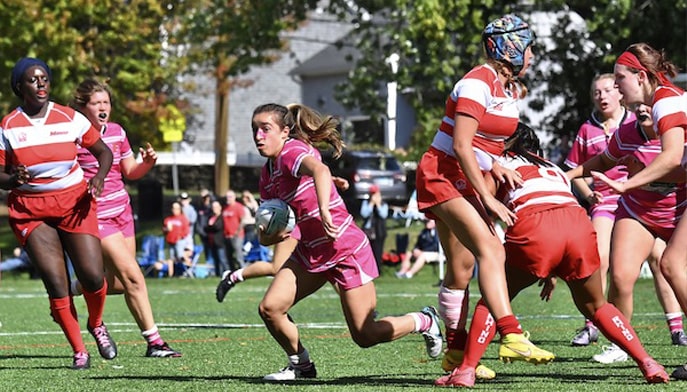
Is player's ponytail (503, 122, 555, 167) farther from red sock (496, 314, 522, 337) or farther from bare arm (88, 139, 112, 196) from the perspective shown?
bare arm (88, 139, 112, 196)

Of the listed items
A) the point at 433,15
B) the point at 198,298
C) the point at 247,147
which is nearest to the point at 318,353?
the point at 198,298

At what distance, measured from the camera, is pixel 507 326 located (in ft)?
22.8

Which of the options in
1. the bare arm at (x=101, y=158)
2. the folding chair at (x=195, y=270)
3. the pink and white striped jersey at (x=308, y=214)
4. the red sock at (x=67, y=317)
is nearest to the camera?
the pink and white striped jersey at (x=308, y=214)

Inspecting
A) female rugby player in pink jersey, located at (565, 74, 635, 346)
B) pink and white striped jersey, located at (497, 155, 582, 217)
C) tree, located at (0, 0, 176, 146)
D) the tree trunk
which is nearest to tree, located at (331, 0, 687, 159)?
tree, located at (0, 0, 176, 146)

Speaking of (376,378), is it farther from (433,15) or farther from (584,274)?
(433,15)

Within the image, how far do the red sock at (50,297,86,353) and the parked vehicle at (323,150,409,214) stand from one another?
26.0 metres

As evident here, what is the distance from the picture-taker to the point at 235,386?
7812 millimetres

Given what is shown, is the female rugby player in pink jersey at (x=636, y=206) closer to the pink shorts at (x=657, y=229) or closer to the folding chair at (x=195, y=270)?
the pink shorts at (x=657, y=229)

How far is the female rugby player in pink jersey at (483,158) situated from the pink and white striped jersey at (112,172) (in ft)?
11.3

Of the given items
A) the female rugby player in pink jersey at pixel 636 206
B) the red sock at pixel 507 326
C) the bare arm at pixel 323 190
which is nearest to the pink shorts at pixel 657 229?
the female rugby player in pink jersey at pixel 636 206

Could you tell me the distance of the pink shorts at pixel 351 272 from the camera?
7797mm

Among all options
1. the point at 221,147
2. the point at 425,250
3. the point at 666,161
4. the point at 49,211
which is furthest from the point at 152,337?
the point at 221,147

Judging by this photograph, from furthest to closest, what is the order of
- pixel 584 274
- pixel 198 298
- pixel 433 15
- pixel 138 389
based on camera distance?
pixel 433 15, pixel 198 298, pixel 138 389, pixel 584 274

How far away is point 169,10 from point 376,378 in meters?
29.6
